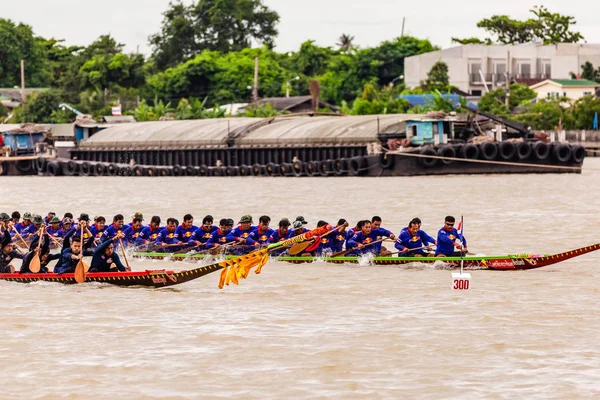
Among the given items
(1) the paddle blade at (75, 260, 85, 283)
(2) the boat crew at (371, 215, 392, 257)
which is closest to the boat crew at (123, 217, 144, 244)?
(1) the paddle blade at (75, 260, 85, 283)

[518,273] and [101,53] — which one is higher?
[101,53]

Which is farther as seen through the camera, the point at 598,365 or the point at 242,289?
the point at 242,289

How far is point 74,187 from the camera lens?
217ft

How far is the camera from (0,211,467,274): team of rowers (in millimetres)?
24812

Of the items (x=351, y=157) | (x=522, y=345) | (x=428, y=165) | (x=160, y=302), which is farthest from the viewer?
(x=351, y=157)

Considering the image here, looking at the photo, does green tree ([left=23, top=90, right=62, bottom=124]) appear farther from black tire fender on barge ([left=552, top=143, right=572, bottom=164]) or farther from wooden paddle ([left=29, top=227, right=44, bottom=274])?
wooden paddle ([left=29, top=227, right=44, bottom=274])

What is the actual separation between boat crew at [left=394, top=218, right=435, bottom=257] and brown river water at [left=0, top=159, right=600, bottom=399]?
0.34 meters

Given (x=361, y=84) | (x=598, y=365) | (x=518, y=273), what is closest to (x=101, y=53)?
(x=361, y=84)

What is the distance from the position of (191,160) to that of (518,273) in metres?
54.3

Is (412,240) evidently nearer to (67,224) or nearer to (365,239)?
(365,239)

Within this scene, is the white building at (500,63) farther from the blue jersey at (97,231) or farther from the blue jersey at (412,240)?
the blue jersey at (412,240)

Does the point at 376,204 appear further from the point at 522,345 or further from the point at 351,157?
the point at 522,345

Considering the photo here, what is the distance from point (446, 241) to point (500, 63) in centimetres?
9549

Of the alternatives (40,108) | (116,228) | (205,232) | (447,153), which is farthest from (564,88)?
(116,228)
